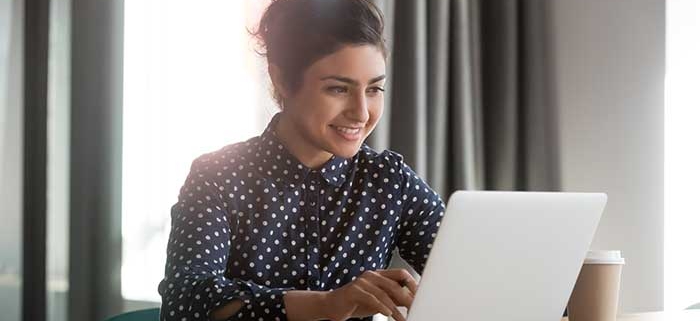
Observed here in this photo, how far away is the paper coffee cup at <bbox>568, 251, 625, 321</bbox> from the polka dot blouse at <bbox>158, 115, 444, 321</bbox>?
15.3 inches

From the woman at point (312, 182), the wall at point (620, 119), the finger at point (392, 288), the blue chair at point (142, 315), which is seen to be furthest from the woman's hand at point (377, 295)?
the wall at point (620, 119)

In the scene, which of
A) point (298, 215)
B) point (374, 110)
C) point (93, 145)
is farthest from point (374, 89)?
point (93, 145)

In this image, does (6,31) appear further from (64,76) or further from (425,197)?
(425,197)

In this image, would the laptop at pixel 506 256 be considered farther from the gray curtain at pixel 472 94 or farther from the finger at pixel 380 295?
the gray curtain at pixel 472 94

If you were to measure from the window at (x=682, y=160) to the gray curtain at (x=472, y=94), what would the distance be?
33 cm

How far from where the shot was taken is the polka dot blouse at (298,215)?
1507mm

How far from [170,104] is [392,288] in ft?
4.98

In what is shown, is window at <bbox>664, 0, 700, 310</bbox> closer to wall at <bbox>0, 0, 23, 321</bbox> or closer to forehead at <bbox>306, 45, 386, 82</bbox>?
forehead at <bbox>306, 45, 386, 82</bbox>

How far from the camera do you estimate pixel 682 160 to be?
2646mm

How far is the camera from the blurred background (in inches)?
97.7

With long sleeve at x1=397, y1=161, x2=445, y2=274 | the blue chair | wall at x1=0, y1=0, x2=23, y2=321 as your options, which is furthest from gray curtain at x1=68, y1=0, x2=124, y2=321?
long sleeve at x1=397, y1=161, x2=445, y2=274

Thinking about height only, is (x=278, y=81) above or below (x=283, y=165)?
above

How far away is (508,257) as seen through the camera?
114 centimetres

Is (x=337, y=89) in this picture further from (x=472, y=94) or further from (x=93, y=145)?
(x=472, y=94)
